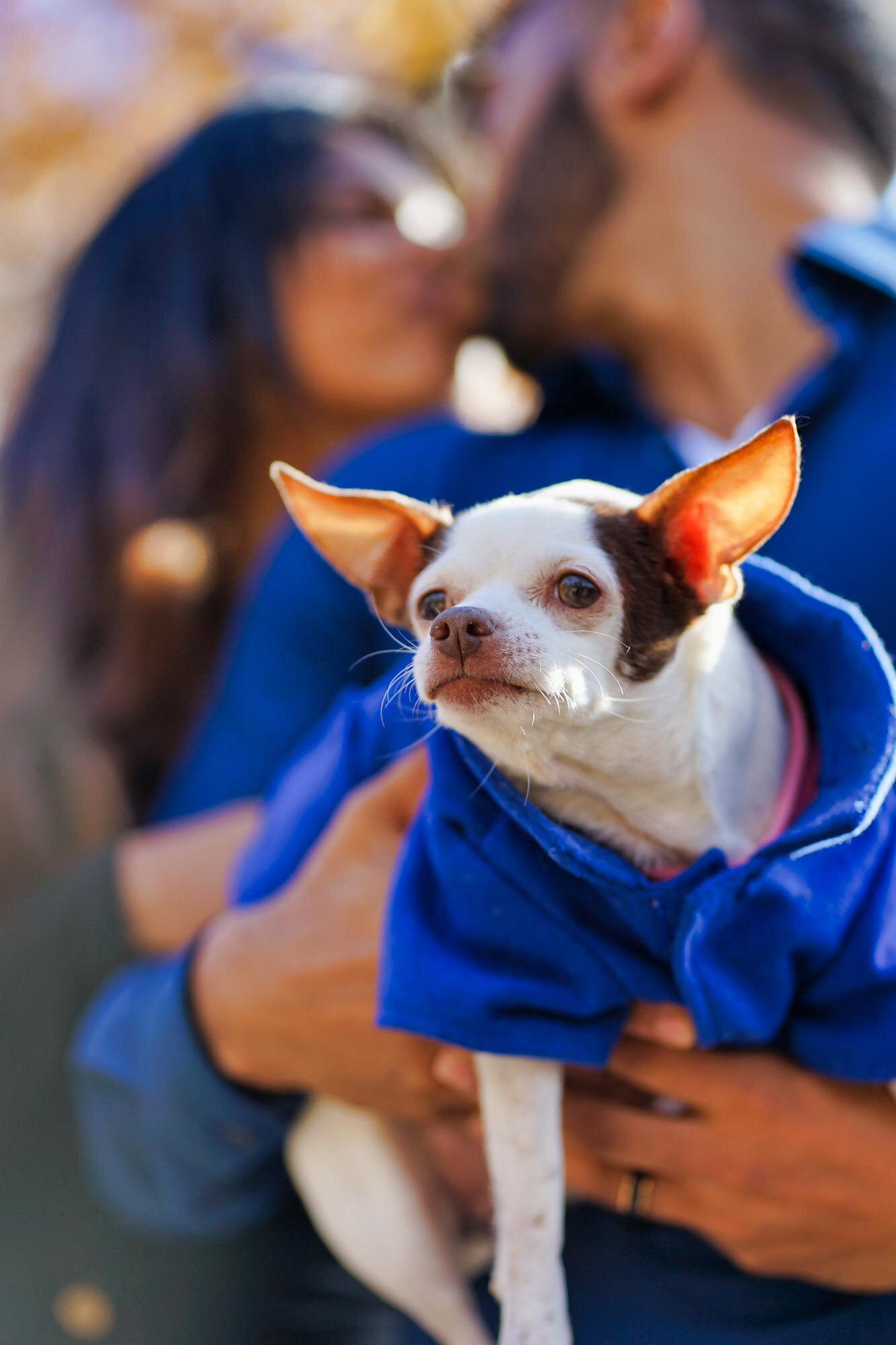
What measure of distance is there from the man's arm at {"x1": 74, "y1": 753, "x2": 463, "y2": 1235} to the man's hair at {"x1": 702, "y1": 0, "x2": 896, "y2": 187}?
1623 millimetres

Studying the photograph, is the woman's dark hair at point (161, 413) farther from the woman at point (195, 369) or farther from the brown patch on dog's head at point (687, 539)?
the brown patch on dog's head at point (687, 539)

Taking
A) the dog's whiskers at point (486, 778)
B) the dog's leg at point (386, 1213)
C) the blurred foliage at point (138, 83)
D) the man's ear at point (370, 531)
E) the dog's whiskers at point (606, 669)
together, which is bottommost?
the dog's leg at point (386, 1213)

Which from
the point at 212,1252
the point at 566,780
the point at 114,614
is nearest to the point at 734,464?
the point at 566,780

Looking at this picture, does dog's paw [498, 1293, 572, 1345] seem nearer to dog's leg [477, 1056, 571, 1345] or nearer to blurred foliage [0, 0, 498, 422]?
dog's leg [477, 1056, 571, 1345]

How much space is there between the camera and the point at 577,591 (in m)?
0.94

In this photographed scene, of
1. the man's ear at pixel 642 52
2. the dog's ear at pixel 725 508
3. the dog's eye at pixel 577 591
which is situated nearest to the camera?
the dog's ear at pixel 725 508

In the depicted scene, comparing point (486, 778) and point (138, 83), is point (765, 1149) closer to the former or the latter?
point (486, 778)

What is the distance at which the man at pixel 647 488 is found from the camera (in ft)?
3.69

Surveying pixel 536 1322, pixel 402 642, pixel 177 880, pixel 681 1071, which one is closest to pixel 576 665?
pixel 402 642

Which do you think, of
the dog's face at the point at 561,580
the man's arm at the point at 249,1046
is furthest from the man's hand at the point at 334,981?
the dog's face at the point at 561,580

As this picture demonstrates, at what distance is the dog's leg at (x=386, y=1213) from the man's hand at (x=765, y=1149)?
0.31 meters

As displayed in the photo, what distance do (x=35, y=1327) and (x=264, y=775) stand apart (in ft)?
2.94

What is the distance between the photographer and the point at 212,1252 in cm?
163

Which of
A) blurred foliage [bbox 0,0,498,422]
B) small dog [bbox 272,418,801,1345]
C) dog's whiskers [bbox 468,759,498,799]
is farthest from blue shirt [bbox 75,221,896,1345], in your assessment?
blurred foliage [bbox 0,0,498,422]
